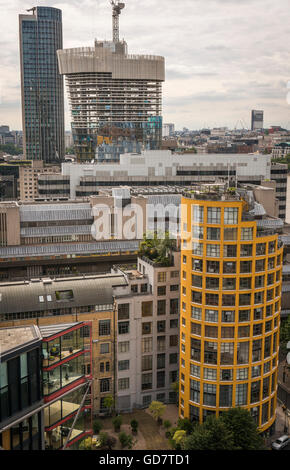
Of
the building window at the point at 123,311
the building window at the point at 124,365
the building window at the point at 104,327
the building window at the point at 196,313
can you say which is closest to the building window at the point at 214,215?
the building window at the point at 196,313

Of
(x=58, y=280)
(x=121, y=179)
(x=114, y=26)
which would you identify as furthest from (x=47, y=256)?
(x=114, y=26)

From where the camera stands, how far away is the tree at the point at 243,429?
27.5 meters

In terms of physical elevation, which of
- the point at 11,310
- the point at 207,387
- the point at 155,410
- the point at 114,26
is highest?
the point at 114,26

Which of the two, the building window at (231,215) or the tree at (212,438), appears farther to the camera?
the building window at (231,215)

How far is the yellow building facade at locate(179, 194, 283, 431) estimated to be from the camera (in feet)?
96.6

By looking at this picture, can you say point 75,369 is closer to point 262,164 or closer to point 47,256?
point 47,256

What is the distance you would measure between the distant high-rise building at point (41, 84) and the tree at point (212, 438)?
148572 millimetres

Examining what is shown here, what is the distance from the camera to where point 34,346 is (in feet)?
56.9

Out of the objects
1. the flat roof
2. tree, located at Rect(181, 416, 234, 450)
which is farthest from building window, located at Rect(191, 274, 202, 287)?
the flat roof

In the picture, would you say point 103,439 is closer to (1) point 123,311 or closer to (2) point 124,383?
(2) point 124,383

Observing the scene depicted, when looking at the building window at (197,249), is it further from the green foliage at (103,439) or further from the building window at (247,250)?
the green foliage at (103,439)

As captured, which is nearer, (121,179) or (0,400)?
(0,400)

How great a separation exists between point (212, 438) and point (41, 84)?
537ft

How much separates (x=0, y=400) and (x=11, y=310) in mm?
15422
